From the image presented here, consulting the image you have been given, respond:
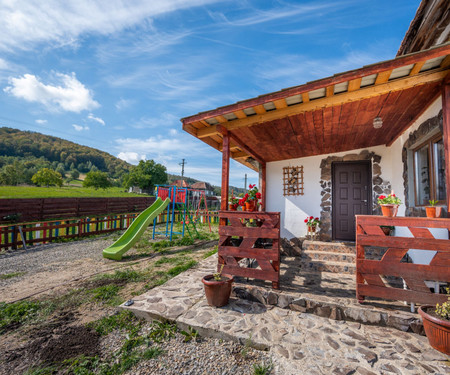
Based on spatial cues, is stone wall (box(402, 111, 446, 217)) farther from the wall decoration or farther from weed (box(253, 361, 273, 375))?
weed (box(253, 361, 273, 375))

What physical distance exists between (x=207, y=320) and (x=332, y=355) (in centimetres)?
130

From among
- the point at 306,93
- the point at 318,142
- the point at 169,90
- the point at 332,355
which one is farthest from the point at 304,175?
the point at 169,90

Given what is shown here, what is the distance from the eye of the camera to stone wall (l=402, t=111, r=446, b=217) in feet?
9.92

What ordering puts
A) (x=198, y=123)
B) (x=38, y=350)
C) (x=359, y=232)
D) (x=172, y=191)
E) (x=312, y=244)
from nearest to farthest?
1. (x=38, y=350)
2. (x=359, y=232)
3. (x=198, y=123)
4. (x=312, y=244)
5. (x=172, y=191)

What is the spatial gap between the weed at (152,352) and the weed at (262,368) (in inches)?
36.8

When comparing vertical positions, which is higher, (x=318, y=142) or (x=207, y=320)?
(x=318, y=142)

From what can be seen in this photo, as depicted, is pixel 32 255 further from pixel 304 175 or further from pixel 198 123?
pixel 304 175

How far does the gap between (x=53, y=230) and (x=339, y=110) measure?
9.26 m

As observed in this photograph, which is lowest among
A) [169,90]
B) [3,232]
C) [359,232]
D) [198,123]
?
[3,232]

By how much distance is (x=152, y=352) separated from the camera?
A: 215 centimetres

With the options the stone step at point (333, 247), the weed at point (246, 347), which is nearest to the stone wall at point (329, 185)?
the stone step at point (333, 247)

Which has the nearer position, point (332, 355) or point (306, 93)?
point (332, 355)

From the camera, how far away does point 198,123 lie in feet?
13.2

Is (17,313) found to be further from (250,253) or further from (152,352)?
(250,253)
